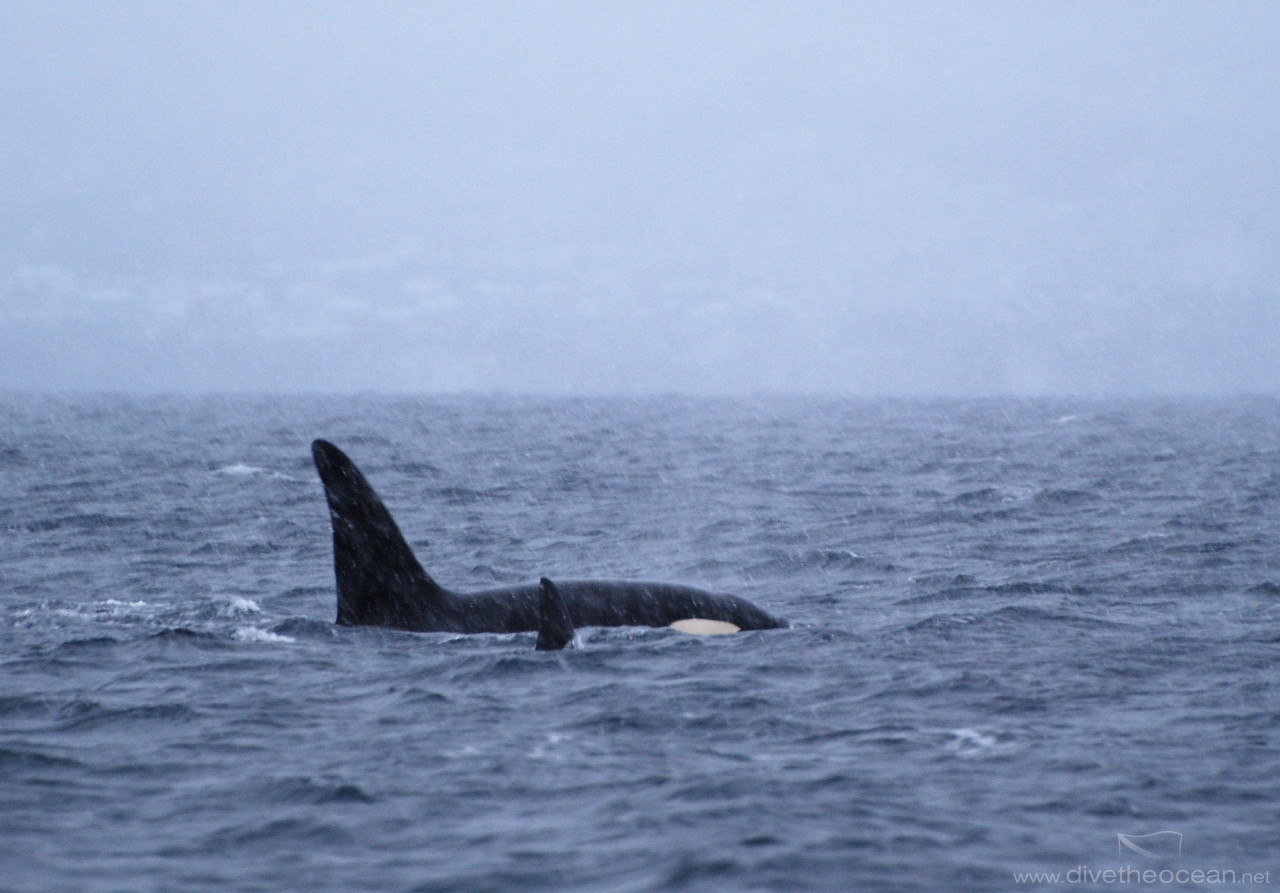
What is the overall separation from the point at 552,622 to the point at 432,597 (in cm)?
164

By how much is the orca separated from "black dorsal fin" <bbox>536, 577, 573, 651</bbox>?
0.55 feet

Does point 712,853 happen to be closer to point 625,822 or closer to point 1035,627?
point 625,822

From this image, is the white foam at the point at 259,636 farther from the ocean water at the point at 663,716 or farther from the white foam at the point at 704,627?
the white foam at the point at 704,627

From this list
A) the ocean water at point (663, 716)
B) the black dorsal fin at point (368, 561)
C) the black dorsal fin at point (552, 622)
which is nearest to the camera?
the ocean water at point (663, 716)

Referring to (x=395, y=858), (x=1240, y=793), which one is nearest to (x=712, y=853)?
(x=395, y=858)

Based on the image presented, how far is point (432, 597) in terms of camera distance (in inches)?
528

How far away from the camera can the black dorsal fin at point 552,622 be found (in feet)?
40.0

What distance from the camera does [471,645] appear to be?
12.7m

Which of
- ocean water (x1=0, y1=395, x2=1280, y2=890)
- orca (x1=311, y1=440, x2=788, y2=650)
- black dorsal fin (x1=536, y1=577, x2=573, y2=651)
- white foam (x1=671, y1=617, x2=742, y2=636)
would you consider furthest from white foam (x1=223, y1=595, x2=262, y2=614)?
white foam (x1=671, y1=617, x2=742, y2=636)

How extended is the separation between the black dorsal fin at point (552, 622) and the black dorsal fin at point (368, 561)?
1472 millimetres

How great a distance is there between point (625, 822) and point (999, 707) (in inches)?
147

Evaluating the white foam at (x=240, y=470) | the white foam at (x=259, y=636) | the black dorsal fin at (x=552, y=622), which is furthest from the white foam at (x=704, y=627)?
the white foam at (x=240, y=470)

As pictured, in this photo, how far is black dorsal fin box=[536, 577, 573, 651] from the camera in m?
12.2

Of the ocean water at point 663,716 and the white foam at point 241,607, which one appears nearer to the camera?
the ocean water at point 663,716
